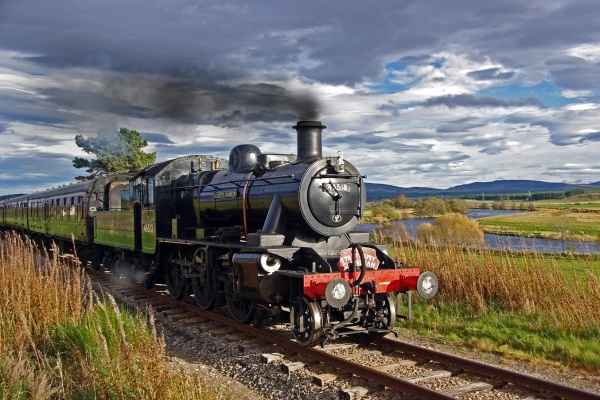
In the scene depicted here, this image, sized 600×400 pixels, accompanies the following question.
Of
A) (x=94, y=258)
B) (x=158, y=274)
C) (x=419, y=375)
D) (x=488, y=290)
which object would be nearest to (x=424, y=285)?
(x=419, y=375)

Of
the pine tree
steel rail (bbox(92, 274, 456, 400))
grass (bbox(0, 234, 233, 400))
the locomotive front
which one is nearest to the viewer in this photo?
grass (bbox(0, 234, 233, 400))

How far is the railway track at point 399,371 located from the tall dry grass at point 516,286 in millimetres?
2770

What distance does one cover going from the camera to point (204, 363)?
7309mm

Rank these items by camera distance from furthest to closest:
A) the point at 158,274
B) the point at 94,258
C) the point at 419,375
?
the point at 94,258
the point at 158,274
the point at 419,375

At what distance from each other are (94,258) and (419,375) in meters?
14.1

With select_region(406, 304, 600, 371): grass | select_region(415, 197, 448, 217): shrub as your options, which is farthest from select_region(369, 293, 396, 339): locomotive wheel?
select_region(415, 197, 448, 217): shrub

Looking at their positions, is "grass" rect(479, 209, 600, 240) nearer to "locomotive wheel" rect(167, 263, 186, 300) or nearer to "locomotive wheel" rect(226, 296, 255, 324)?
"locomotive wheel" rect(167, 263, 186, 300)

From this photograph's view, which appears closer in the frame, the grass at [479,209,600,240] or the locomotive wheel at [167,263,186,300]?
the locomotive wheel at [167,263,186,300]

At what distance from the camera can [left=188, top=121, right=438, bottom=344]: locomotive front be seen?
24.7 feet

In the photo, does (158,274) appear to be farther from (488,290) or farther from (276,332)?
(488,290)

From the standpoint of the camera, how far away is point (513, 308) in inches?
385

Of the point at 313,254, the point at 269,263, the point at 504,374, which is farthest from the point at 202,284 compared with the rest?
the point at 504,374

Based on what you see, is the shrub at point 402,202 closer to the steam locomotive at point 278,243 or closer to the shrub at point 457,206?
the shrub at point 457,206

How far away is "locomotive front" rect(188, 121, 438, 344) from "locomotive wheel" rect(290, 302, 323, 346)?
13 mm
